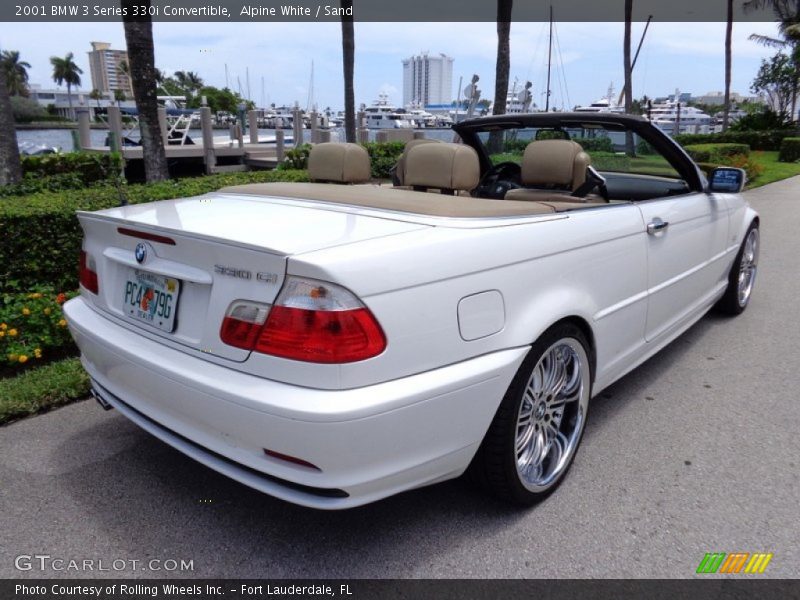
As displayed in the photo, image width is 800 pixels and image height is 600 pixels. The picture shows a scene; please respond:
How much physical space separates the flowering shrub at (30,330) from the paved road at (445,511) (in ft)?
2.94

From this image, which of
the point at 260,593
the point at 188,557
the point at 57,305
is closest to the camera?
the point at 260,593

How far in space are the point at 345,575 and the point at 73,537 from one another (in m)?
1.07

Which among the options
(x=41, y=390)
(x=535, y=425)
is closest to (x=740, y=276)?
(x=535, y=425)

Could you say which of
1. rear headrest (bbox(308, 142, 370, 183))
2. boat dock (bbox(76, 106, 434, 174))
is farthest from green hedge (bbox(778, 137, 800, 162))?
rear headrest (bbox(308, 142, 370, 183))

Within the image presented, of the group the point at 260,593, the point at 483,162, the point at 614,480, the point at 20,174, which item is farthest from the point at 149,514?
the point at 20,174

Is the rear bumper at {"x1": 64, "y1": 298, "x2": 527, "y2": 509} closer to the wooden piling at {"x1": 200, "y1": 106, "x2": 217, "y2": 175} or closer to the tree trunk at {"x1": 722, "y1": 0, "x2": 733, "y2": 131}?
the wooden piling at {"x1": 200, "y1": 106, "x2": 217, "y2": 175}

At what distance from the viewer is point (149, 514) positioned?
2578 millimetres

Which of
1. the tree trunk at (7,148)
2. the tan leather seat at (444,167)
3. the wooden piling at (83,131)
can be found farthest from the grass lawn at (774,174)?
the wooden piling at (83,131)

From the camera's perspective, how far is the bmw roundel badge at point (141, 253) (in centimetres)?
244

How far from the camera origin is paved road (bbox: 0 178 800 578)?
7.64 ft

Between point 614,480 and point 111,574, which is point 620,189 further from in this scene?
point 111,574

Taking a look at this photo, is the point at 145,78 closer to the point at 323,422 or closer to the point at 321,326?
the point at 321,326

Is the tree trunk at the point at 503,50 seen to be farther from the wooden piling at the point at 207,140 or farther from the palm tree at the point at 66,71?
the palm tree at the point at 66,71

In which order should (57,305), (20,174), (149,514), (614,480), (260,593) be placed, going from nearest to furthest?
1. (260,593)
2. (149,514)
3. (614,480)
4. (57,305)
5. (20,174)
